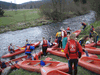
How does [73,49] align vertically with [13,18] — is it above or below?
below

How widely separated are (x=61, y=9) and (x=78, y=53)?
32384mm

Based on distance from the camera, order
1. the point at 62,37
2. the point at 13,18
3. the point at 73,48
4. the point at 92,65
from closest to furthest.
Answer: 1. the point at 73,48
2. the point at 92,65
3. the point at 62,37
4. the point at 13,18

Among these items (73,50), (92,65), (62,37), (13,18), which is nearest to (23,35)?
(13,18)

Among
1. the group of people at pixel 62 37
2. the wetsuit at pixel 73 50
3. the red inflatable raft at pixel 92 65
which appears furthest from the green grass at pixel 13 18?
the wetsuit at pixel 73 50

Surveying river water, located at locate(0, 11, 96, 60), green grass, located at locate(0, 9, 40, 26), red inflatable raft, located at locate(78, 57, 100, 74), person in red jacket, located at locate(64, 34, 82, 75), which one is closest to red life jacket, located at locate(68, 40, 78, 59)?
person in red jacket, located at locate(64, 34, 82, 75)

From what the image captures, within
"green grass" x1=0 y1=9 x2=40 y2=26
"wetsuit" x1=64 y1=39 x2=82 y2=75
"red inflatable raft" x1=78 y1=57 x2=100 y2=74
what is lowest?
"red inflatable raft" x1=78 y1=57 x2=100 y2=74

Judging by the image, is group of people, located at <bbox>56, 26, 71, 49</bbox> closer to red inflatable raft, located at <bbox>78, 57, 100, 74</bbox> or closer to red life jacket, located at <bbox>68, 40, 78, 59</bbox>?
red inflatable raft, located at <bbox>78, 57, 100, 74</bbox>

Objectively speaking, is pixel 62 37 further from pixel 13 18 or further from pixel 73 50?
pixel 13 18

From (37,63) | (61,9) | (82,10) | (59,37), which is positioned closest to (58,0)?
(61,9)

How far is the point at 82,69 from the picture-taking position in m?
4.31

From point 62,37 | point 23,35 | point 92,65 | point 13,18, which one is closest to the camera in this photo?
point 92,65

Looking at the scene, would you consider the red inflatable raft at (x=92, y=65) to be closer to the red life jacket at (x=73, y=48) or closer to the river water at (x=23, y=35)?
the red life jacket at (x=73, y=48)

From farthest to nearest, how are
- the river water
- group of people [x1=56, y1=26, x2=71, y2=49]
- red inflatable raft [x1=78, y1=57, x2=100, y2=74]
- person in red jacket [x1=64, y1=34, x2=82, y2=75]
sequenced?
1. the river water
2. group of people [x1=56, y1=26, x2=71, y2=49]
3. red inflatable raft [x1=78, y1=57, x2=100, y2=74]
4. person in red jacket [x1=64, y1=34, x2=82, y2=75]

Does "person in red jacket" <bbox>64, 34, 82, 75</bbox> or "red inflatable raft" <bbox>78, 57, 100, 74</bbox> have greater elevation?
"person in red jacket" <bbox>64, 34, 82, 75</bbox>
